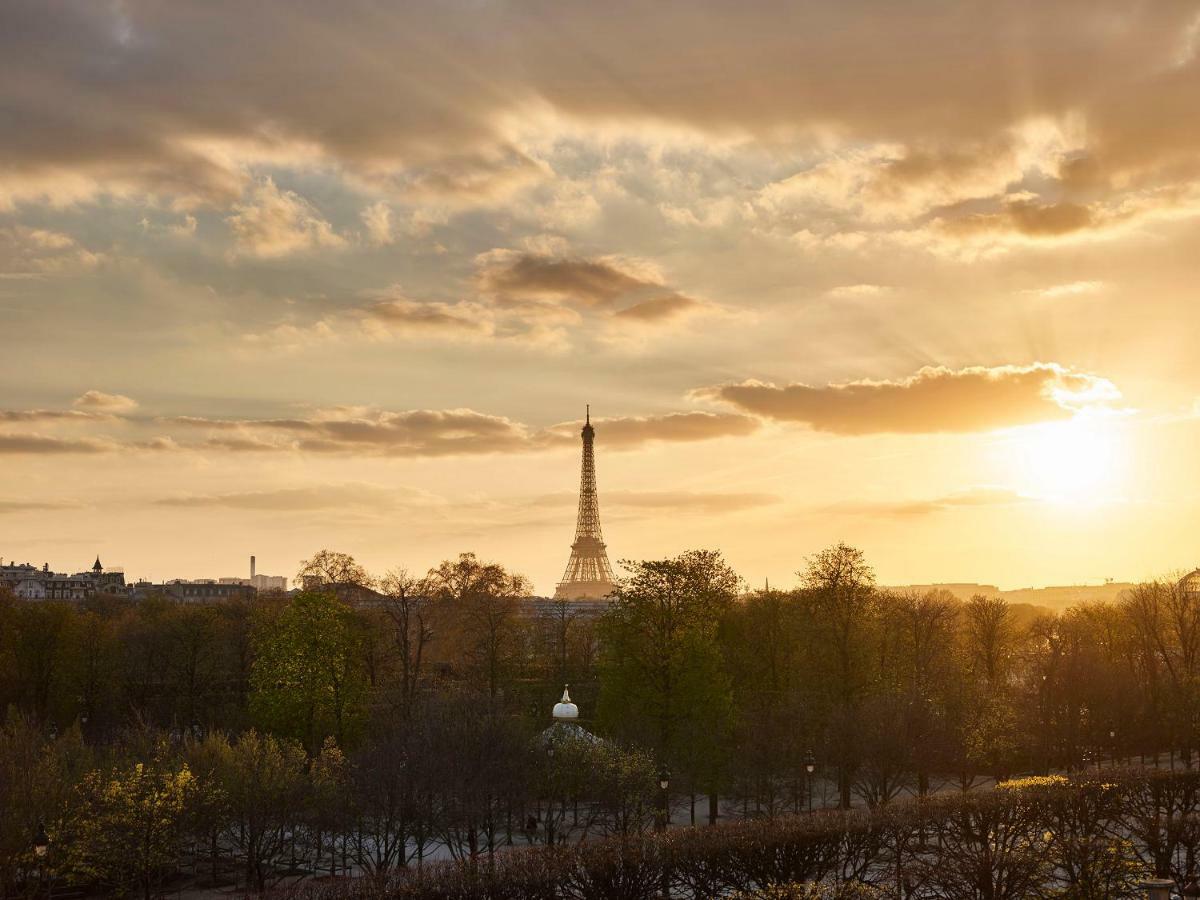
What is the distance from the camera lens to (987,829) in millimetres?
36500

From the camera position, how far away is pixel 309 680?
61.2 meters

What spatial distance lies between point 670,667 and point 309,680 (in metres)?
17.9

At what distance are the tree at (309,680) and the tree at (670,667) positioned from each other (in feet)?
42.5

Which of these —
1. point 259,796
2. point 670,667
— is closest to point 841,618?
point 670,667

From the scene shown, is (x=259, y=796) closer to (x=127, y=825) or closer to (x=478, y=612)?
(x=127, y=825)

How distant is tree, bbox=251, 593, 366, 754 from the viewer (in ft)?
200

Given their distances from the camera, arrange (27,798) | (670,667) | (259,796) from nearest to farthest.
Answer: (27,798), (259,796), (670,667)

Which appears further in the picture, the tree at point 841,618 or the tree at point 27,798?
the tree at point 841,618

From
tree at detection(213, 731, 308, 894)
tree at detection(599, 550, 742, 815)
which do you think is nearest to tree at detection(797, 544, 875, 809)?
tree at detection(599, 550, 742, 815)

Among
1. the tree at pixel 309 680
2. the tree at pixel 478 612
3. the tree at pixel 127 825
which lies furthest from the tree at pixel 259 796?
the tree at pixel 478 612

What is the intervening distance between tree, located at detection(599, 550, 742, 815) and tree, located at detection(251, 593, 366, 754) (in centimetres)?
1295

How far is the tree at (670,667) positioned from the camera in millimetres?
53656

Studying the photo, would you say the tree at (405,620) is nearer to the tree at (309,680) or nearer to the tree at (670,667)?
the tree at (309,680)

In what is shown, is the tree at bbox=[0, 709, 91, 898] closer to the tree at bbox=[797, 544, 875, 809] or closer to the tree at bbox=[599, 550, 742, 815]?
the tree at bbox=[599, 550, 742, 815]
